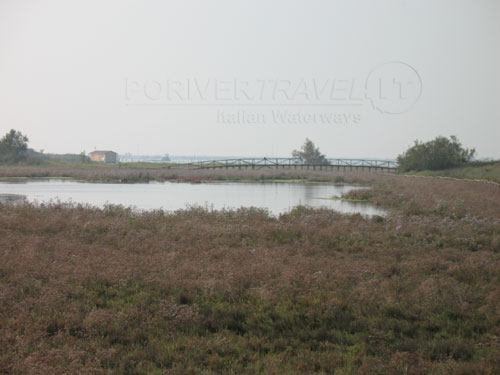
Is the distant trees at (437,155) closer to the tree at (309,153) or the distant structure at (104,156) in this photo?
the tree at (309,153)

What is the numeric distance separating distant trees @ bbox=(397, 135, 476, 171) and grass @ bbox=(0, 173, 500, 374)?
166 feet

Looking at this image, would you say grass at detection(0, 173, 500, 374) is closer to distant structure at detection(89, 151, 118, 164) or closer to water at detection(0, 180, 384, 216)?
water at detection(0, 180, 384, 216)

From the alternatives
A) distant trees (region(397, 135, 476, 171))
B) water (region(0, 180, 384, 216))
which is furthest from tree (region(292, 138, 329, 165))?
water (region(0, 180, 384, 216))

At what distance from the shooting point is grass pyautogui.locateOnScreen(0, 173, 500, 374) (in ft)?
17.1

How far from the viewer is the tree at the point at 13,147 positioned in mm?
75438

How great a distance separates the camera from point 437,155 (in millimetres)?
59188

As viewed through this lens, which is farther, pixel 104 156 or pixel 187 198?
pixel 104 156

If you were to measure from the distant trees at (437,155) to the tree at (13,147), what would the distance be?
6171 cm

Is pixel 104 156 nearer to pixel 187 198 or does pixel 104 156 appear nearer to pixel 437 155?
pixel 437 155

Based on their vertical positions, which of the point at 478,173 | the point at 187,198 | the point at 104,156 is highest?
the point at 104,156

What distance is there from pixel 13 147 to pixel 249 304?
81520 millimetres

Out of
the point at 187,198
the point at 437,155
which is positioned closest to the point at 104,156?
the point at 437,155

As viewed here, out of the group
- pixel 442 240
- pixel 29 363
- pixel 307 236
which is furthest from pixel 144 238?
pixel 442 240

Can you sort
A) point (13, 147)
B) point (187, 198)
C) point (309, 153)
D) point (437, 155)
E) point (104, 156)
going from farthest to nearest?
1. point (104, 156)
2. point (309, 153)
3. point (13, 147)
4. point (437, 155)
5. point (187, 198)
